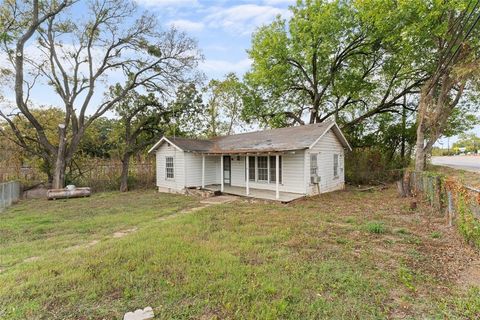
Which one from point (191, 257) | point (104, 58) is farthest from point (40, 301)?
point (104, 58)

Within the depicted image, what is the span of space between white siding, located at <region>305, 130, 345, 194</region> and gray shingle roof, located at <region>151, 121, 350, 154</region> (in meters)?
0.50

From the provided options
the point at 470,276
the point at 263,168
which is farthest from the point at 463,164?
the point at 470,276

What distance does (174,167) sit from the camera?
14305mm

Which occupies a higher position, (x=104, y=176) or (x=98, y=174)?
(x=98, y=174)

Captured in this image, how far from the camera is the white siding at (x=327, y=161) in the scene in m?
11.9

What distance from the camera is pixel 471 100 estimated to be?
648 inches

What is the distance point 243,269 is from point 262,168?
9.05m

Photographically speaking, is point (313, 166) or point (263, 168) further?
point (263, 168)

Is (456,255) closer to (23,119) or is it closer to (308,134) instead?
(308,134)

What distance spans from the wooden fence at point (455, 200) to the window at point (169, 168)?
12.0 metres

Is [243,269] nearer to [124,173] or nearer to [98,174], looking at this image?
[124,173]

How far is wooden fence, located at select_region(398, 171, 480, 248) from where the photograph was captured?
467 centimetres

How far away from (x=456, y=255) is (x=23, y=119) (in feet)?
72.4

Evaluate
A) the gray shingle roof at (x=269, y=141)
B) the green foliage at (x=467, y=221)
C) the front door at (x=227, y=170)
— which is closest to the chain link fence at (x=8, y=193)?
the gray shingle roof at (x=269, y=141)
